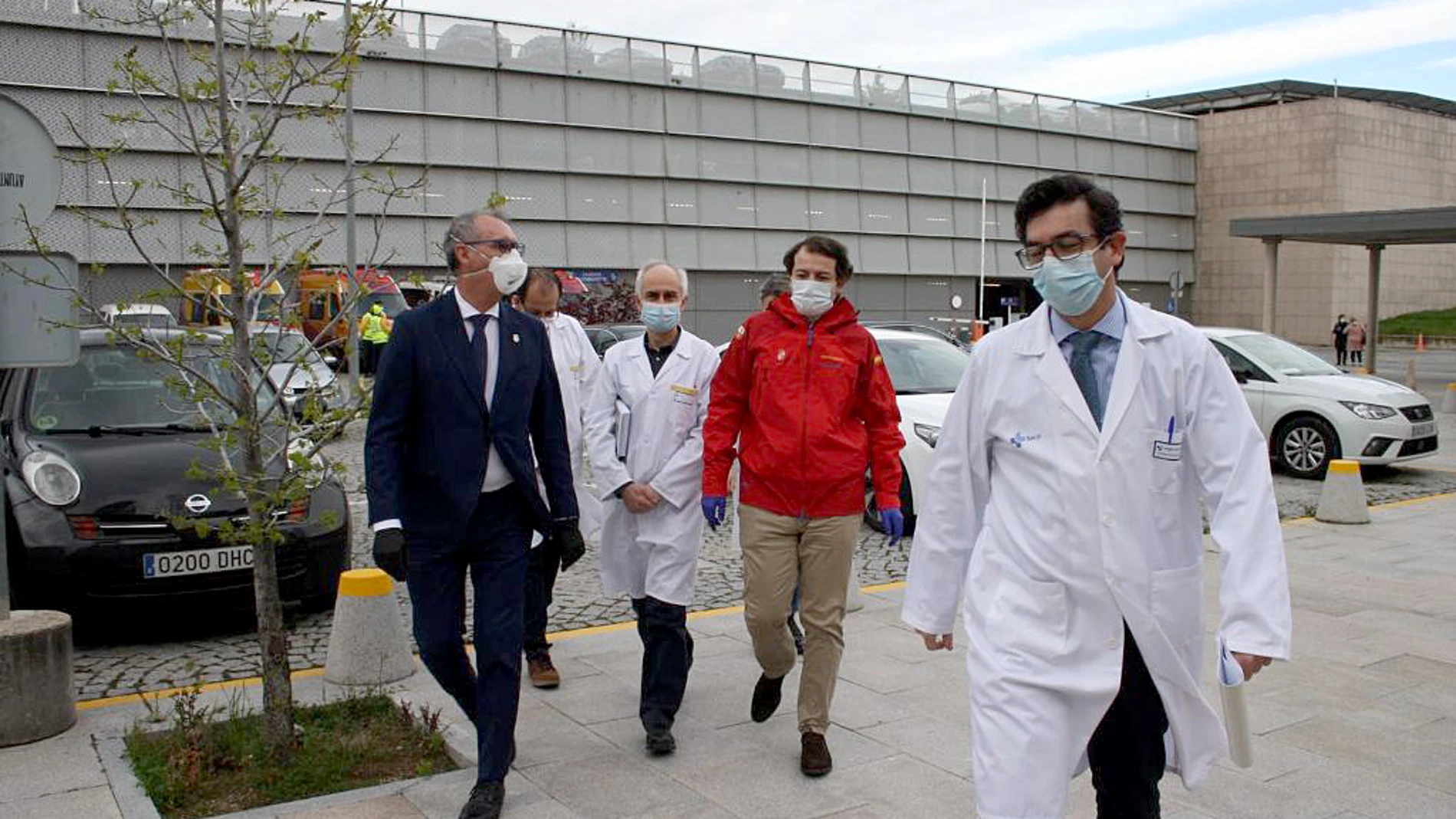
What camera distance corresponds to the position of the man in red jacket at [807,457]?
4.63 meters

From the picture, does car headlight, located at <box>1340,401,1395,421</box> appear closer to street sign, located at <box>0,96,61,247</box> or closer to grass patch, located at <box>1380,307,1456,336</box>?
street sign, located at <box>0,96,61,247</box>

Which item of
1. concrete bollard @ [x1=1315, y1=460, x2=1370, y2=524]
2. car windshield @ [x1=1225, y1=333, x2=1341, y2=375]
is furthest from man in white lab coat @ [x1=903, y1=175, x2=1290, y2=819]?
car windshield @ [x1=1225, y1=333, x2=1341, y2=375]

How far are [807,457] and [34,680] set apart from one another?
3.11 m

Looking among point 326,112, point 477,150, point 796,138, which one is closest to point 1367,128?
point 796,138

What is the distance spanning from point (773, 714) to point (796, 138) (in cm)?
3820

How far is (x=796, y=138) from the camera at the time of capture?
41.9 metres

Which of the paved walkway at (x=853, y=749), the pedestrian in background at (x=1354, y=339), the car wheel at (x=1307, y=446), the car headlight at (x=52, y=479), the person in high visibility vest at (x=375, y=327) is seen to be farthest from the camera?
the pedestrian in background at (x=1354, y=339)

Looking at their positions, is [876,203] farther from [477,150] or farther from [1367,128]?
[1367,128]

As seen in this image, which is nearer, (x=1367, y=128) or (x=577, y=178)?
(x=577, y=178)

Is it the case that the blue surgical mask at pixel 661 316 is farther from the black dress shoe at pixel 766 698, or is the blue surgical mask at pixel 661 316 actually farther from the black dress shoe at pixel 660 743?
the black dress shoe at pixel 660 743

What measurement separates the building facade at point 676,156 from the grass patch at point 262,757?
1028 inches

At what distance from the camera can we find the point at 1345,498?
10398 millimetres

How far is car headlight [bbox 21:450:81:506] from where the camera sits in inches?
247

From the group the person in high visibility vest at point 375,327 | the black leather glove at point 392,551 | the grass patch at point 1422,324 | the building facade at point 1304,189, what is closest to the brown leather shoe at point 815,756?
the black leather glove at point 392,551
